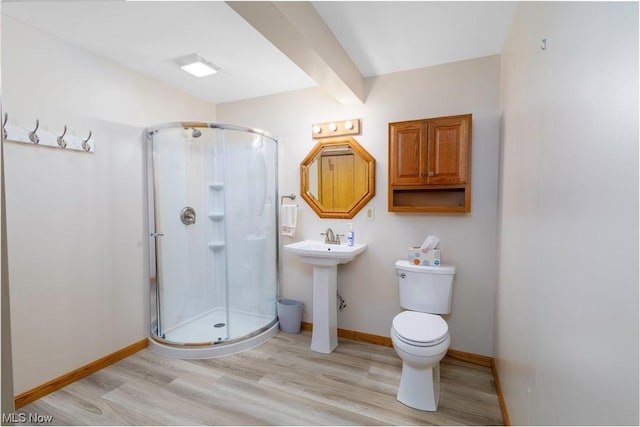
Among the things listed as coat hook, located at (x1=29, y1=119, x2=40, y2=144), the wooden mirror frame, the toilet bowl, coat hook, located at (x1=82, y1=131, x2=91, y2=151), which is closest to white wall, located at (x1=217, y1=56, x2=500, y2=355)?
the wooden mirror frame

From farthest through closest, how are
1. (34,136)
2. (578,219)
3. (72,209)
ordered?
(72,209)
(34,136)
(578,219)

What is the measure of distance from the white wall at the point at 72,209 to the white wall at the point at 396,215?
1274 millimetres

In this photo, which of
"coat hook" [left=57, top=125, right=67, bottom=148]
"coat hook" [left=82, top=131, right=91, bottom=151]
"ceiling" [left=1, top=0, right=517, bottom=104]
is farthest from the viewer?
"coat hook" [left=82, top=131, right=91, bottom=151]

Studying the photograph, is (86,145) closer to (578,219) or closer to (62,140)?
(62,140)

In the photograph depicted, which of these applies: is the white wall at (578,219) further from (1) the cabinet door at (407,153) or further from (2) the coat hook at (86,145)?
(2) the coat hook at (86,145)

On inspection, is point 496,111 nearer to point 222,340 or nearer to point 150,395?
point 222,340

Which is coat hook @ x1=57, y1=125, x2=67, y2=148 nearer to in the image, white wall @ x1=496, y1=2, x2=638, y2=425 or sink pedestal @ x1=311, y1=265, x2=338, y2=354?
sink pedestal @ x1=311, y1=265, x2=338, y2=354

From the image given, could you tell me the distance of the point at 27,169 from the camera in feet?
6.16

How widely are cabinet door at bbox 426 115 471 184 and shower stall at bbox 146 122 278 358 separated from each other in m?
1.52

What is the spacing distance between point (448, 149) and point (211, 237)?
7.44 ft

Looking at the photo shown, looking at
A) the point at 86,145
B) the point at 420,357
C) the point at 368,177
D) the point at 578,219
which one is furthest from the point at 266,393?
the point at 86,145

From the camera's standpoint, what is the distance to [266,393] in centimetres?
199

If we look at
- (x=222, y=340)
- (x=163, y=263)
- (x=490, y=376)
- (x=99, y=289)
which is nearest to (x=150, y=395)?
(x=222, y=340)

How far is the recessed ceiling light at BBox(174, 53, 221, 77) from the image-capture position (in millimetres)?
2281
